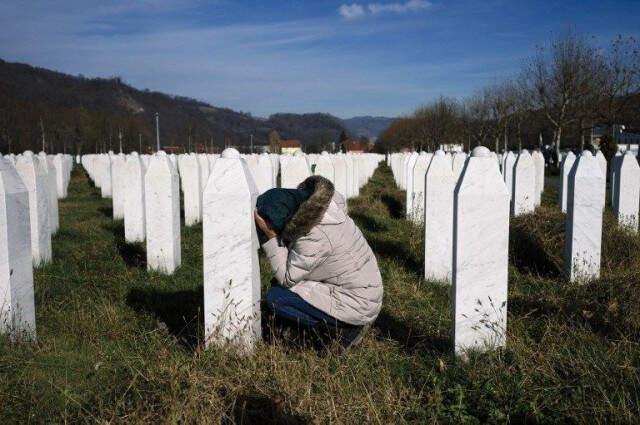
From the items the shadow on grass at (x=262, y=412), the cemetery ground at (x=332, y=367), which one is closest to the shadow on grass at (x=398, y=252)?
the cemetery ground at (x=332, y=367)

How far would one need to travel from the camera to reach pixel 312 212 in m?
3.70

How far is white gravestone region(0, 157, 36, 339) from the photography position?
13.4 ft

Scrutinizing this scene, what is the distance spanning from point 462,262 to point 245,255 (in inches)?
55.8

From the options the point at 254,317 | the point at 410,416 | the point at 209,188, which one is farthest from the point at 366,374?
the point at 209,188

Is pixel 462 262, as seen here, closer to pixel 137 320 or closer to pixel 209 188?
pixel 209 188

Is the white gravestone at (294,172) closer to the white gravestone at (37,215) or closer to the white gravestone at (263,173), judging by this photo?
the white gravestone at (263,173)

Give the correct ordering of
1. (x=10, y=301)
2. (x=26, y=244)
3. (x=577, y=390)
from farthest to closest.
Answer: (x=26, y=244) < (x=10, y=301) < (x=577, y=390)

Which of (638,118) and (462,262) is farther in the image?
(638,118)

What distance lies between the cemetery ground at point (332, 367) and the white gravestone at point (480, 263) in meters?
0.16

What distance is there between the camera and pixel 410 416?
3049 mm

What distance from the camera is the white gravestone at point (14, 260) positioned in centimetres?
409

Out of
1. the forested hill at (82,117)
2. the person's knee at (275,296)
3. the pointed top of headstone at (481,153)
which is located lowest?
the person's knee at (275,296)

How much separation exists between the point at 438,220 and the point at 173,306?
2.98 meters

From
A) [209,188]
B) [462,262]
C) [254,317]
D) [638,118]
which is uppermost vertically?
[638,118]
